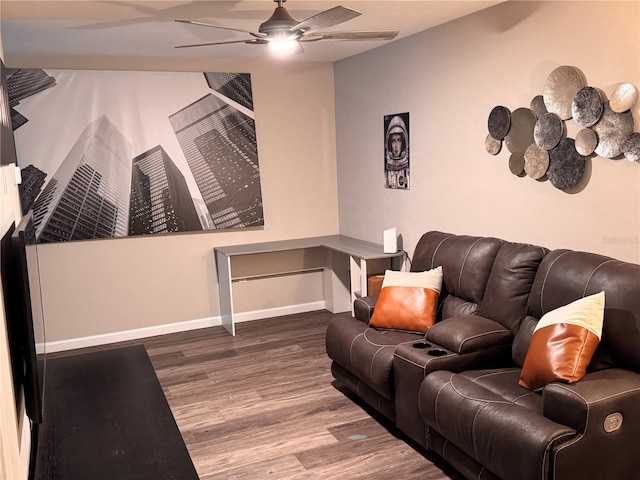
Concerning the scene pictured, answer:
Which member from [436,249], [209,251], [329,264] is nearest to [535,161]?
[436,249]

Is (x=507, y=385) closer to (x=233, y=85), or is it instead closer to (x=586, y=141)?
(x=586, y=141)

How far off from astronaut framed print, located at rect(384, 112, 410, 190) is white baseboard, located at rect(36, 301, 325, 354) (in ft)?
5.31

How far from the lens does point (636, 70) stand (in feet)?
9.70

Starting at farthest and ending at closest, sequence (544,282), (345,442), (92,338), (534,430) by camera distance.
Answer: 1. (92,338)
2. (345,442)
3. (544,282)
4. (534,430)

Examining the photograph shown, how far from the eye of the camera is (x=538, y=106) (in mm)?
3557

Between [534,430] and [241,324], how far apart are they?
3.74 meters

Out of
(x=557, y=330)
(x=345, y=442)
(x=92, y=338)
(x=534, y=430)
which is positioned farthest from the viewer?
(x=92, y=338)

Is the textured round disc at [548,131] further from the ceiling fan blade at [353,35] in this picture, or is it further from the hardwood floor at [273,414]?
the hardwood floor at [273,414]

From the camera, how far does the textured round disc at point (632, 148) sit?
2.96 metres

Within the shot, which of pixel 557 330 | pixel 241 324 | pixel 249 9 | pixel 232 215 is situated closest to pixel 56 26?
pixel 249 9

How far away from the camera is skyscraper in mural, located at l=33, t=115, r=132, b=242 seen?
503 cm

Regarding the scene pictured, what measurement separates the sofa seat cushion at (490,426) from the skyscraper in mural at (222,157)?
304cm

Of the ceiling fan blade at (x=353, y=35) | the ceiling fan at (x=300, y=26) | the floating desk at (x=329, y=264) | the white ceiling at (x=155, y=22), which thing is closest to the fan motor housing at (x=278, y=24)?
the ceiling fan at (x=300, y=26)

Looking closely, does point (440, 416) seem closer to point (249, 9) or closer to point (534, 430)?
point (534, 430)
